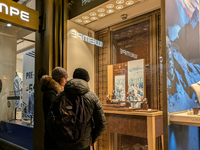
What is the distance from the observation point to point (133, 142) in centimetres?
305

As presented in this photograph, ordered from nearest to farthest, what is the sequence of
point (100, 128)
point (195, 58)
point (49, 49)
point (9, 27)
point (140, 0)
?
1. point (100, 128)
2. point (195, 58)
3. point (140, 0)
4. point (9, 27)
5. point (49, 49)

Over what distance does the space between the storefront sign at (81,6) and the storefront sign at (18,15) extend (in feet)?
2.45

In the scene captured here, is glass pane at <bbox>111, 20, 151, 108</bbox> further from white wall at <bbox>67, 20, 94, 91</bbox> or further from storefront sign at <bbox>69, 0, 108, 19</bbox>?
storefront sign at <bbox>69, 0, 108, 19</bbox>

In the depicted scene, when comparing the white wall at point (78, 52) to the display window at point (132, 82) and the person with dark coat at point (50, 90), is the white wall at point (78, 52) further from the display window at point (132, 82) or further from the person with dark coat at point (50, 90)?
the person with dark coat at point (50, 90)

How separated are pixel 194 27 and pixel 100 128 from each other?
2144 mm

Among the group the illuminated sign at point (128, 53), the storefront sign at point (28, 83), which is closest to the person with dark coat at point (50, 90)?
the illuminated sign at point (128, 53)

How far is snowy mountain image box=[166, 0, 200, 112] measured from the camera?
2158 millimetres

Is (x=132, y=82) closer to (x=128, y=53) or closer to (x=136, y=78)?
(x=136, y=78)

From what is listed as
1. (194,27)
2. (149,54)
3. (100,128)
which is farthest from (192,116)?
(194,27)

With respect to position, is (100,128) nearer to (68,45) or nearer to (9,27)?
(68,45)

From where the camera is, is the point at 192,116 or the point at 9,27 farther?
the point at 9,27

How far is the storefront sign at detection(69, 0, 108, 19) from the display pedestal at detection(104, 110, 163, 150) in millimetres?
1986

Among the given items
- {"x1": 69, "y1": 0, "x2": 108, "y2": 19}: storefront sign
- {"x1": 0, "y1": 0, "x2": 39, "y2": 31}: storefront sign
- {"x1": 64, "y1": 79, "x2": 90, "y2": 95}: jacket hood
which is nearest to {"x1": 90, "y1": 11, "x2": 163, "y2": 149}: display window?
{"x1": 69, "y1": 0, "x2": 108, "y2": 19}: storefront sign

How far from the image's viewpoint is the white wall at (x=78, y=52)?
3.68 meters
